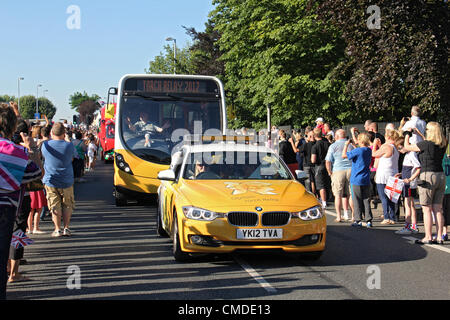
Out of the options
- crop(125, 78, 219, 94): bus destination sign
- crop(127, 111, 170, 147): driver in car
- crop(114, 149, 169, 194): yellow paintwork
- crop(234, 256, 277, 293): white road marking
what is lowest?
crop(234, 256, 277, 293): white road marking

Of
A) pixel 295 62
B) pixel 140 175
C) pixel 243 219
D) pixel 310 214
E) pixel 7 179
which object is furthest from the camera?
pixel 295 62

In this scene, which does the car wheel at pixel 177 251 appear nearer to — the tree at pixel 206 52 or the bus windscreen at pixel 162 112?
the bus windscreen at pixel 162 112

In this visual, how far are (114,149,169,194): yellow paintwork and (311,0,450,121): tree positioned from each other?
9.80 metres

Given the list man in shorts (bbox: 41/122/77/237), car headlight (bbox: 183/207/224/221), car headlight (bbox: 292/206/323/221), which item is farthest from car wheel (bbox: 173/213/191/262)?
man in shorts (bbox: 41/122/77/237)

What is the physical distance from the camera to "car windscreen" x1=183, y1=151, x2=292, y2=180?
9.33m

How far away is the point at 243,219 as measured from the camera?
7.93 metres

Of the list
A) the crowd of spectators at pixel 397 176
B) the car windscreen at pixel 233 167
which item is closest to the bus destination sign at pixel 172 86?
the crowd of spectators at pixel 397 176

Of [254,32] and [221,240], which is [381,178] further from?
[254,32]

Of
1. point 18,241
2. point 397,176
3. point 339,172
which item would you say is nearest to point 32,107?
point 339,172

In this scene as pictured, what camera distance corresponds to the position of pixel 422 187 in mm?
10039

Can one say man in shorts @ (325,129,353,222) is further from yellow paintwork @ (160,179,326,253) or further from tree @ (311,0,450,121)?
tree @ (311,0,450,121)

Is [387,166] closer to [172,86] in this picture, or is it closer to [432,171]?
[432,171]

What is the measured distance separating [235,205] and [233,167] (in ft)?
5.00
